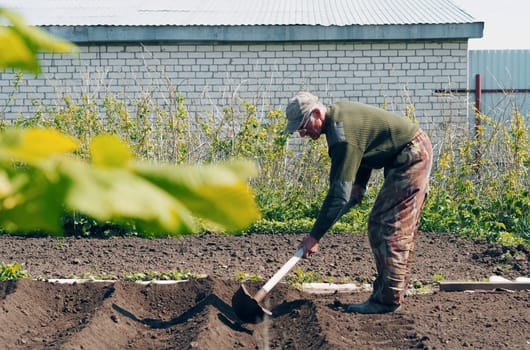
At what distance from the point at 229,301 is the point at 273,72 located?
747cm

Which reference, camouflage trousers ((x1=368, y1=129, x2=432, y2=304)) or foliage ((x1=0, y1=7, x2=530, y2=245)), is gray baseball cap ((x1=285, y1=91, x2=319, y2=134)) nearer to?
camouflage trousers ((x1=368, y1=129, x2=432, y2=304))

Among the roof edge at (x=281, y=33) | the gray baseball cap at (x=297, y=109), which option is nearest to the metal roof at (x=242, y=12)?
the roof edge at (x=281, y=33)

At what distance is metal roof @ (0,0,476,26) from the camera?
1357 cm

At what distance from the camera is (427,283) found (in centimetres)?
694

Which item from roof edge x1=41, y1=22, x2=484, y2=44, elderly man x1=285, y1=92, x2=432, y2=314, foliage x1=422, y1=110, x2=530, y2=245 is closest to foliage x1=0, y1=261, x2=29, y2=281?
elderly man x1=285, y1=92, x2=432, y2=314

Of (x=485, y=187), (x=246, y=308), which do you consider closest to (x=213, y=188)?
(x=246, y=308)

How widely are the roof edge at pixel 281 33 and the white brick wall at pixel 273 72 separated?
0.20 m

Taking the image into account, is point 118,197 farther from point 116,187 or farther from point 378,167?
point 378,167

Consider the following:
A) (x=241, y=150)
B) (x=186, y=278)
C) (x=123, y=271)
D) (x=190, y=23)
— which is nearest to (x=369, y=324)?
(x=186, y=278)

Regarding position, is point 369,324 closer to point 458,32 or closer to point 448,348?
point 448,348

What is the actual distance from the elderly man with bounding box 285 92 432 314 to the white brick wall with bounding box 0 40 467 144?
7.26 meters

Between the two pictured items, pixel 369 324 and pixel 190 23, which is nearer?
pixel 369 324

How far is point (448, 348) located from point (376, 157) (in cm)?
123

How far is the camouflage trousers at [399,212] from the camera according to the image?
18.2 feet
